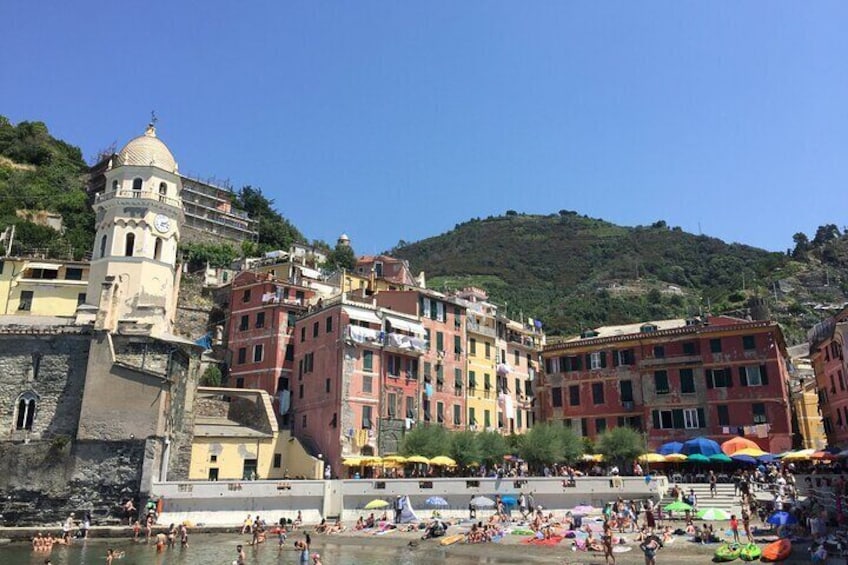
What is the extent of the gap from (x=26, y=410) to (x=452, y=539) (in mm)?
25450

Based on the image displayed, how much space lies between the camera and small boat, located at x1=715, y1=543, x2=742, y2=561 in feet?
82.4

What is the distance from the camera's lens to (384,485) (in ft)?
122

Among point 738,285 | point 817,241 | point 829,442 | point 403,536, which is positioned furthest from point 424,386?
point 817,241

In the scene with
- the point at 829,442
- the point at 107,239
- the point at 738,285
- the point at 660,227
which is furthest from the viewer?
the point at 660,227

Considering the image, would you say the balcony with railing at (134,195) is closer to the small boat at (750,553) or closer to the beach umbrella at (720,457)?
the beach umbrella at (720,457)

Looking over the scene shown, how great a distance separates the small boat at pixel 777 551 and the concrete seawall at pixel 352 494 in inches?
439

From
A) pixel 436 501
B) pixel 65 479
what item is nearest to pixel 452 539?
pixel 436 501

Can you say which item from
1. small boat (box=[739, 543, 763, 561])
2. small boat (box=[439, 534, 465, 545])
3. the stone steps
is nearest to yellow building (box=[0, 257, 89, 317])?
small boat (box=[439, 534, 465, 545])

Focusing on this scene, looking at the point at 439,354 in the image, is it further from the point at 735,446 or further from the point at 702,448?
the point at 735,446

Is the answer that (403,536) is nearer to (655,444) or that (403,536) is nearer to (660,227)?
(655,444)

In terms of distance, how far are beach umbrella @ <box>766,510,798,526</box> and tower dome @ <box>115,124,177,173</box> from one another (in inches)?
1664

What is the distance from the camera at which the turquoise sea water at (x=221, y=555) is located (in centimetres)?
2794

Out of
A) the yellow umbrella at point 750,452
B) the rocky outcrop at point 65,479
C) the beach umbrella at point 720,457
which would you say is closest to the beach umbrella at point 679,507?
the beach umbrella at point 720,457

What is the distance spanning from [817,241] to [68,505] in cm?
14401
